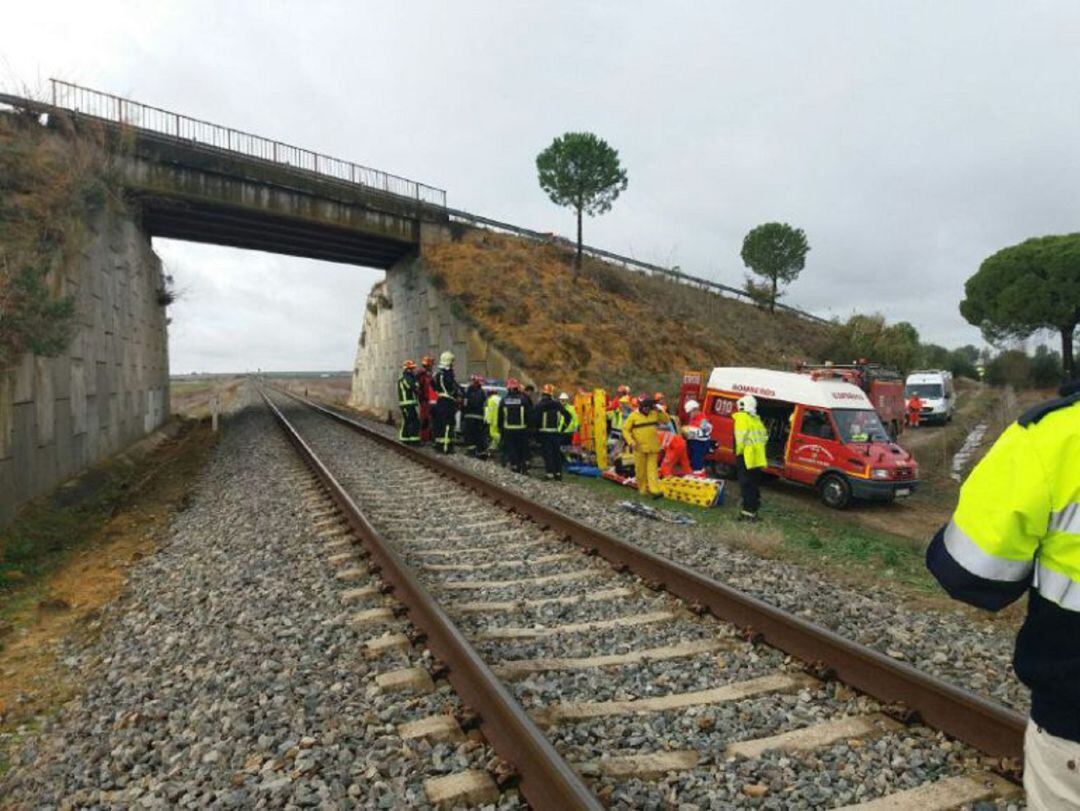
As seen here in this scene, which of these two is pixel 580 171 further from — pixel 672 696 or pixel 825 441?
pixel 672 696

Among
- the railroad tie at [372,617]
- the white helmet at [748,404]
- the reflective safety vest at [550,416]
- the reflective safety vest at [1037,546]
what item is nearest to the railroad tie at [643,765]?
the reflective safety vest at [1037,546]

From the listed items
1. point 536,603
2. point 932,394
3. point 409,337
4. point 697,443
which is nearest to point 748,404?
point 697,443

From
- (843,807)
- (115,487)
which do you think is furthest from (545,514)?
(115,487)

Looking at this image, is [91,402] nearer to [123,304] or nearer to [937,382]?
[123,304]

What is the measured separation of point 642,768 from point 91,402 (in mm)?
14254

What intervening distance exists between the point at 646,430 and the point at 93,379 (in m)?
11.5

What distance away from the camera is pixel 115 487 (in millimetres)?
12969

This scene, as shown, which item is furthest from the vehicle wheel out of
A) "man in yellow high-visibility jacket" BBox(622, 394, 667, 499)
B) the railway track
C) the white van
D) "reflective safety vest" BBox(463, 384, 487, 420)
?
the white van

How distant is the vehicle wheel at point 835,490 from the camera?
12.5m

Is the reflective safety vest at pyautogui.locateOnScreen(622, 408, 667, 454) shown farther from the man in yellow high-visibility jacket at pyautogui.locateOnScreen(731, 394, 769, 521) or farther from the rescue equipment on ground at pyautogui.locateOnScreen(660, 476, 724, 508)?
the man in yellow high-visibility jacket at pyautogui.locateOnScreen(731, 394, 769, 521)

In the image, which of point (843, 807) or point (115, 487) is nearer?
point (843, 807)

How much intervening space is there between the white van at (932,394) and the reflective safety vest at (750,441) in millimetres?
23258

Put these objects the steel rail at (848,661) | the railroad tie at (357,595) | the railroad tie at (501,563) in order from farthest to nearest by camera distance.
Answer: the railroad tie at (501,563) → the railroad tie at (357,595) → the steel rail at (848,661)

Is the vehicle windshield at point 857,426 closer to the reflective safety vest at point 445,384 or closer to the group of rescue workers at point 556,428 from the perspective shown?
the group of rescue workers at point 556,428
